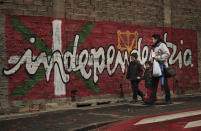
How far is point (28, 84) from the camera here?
32.7ft

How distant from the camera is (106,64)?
1199cm

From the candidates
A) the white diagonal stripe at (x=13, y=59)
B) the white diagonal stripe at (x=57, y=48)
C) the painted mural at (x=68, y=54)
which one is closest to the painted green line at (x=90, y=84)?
the painted mural at (x=68, y=54)

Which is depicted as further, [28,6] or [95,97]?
[95,97]

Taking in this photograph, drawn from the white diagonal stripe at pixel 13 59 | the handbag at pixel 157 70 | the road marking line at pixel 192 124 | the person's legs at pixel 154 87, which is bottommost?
the road marking line at pixel 192 124

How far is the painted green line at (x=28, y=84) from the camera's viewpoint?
31.8 feet

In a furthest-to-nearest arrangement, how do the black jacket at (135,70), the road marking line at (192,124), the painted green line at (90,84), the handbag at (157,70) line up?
the painted green line at (90,84) < the black jacket at (135,70) < the handbag at (157,70) < the road marking line at (192,124)

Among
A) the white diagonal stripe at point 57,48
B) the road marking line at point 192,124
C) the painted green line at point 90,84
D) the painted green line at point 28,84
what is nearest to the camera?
the road marking line at point 192,124

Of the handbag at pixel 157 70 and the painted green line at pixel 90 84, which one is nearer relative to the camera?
the handbag at pixel 157 70

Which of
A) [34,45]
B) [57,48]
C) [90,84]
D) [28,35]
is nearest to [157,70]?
[90,84]

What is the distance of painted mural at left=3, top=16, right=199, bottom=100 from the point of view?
979cm

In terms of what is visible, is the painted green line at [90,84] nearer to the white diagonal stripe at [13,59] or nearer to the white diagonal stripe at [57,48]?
the white diagonal stripe at [57,48]

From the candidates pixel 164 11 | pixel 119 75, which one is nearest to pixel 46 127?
pixel 119 75

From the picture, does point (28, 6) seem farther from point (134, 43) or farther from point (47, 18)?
point (134, 43)

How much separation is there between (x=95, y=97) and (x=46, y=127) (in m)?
4.98
